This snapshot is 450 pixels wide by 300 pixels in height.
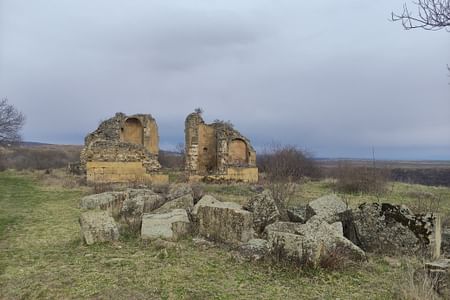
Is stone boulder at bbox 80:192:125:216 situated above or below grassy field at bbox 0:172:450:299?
above

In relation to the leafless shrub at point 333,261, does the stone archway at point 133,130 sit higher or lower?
higher

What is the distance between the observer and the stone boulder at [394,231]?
6.68 m

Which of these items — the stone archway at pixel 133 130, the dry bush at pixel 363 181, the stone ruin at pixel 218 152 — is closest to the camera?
the dry bush at pixel 363 181

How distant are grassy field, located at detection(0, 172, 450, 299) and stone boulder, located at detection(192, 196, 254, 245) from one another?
0.42m

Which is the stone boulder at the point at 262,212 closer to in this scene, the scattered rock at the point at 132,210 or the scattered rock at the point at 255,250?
the scattered rock at the point at 255,250

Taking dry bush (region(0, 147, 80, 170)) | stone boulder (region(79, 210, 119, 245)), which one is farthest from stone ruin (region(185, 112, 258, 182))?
dry bush (region(0, 147, 80, 170))

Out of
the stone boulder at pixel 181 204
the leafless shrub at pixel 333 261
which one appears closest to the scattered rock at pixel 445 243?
the leafless shrub at pixel 333 261

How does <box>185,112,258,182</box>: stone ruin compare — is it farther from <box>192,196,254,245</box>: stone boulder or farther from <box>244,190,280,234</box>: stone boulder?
<box>192,196,254,245</box>: stone boulder

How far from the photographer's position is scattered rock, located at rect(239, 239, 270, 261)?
5934 mm

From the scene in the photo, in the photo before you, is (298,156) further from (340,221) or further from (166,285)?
(166,285)

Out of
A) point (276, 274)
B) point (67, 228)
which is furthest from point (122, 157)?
point (276, 274)

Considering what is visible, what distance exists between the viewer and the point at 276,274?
545 centimetres

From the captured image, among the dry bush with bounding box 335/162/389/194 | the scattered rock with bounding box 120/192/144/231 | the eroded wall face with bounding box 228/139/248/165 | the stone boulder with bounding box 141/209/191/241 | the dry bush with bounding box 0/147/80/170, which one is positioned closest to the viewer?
the stone boulder with bounding box 141/209/191/241

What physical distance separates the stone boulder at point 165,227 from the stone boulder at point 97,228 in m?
0.55
